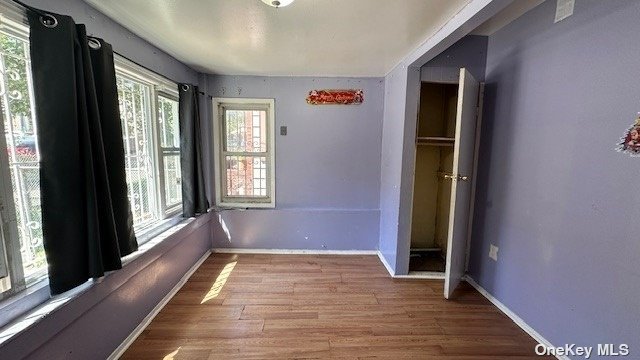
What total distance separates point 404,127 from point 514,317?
1827mm

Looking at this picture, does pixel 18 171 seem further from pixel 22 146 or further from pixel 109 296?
pixel 109 296

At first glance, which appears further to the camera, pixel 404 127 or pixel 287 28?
pixel 404 127

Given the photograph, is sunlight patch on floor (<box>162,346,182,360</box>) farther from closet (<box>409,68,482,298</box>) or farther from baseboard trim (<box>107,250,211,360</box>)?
closet (<box>409,68,482,298</box>)

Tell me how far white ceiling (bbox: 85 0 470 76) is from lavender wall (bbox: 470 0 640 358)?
0.76 metres

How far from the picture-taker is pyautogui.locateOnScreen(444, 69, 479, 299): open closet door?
2059 mm

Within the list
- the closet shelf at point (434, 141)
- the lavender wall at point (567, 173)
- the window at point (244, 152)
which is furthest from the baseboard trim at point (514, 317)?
the window at point (244, 152)

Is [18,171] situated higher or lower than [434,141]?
lower

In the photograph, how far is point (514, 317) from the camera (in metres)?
1.96

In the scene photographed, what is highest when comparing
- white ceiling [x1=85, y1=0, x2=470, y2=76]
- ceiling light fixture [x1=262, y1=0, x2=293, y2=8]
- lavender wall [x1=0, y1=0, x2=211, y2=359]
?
white ceiling [x1=85, y1=0, x2=470, y2=76]

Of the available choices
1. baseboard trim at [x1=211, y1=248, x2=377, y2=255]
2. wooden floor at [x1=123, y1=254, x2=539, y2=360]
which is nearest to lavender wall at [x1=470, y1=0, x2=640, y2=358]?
wooden floor at [x1=123, y1=254, x2=539, y2=360]

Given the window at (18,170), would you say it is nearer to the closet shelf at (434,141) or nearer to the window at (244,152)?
the window at (244,152)

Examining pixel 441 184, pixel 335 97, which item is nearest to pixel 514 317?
pixel 441 184

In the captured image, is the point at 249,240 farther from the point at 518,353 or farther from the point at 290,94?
the point at 518,353

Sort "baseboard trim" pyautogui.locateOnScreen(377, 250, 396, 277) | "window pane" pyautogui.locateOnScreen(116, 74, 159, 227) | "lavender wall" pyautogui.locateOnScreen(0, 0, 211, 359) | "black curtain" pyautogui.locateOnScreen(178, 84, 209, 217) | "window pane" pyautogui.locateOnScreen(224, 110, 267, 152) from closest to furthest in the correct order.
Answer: "lavender wall" pyautogui.locateOnScreen(0, 0, 211, 359), "window pane" pyautogui.locateOnScreen(116, 74, 159, 227), "black curtain" pyautogui.locateOnScreen(178, 84, 209, 217), "baseboard trim" pyautogui.locateOnScreen(377, 250, 396, 277), "window pane" pyautogui.locateOnScreen(224, 110, 267, 152)
